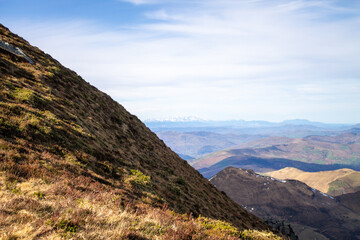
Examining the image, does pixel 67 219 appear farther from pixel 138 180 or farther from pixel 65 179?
pixel 138 180

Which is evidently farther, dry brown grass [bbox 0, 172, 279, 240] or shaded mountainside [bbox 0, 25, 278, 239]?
shaded mountainside [bbox 0, 25, 278, 239]

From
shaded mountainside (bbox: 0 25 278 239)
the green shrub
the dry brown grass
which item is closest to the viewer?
the dry brown grass

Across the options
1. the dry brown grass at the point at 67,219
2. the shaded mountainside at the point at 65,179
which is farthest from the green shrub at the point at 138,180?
the dry brown grass at the point at 67,219

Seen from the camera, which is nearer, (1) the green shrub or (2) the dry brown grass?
(2) the dry brown grass

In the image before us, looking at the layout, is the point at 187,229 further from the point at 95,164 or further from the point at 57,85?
the point at 57,85

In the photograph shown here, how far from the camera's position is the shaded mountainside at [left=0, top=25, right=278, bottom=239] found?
7000mm

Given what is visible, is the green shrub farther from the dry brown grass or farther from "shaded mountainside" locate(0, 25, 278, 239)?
the dry brown grass

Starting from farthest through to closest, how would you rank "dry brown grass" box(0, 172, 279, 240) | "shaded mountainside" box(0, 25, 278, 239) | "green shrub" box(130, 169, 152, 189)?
"green shrub" box(130, 169, 152, 189) → "shaded mountainside" box(0, 25, 278, 239) → "dry brown grass" box(0, 172, 279, 240)

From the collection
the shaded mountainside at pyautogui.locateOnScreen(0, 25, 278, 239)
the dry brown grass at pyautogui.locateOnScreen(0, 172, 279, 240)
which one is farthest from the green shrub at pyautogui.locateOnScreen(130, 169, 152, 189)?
the dry brown grass at pyautogui.locateOnScreen(0, 172, 279, 240)

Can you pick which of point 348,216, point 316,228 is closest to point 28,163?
point 316,228

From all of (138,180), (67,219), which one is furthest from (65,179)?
(138,180)

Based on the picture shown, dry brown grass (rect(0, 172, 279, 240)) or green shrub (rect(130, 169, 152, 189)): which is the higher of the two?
dry brown grass (rect(0, 172, 279, 240))

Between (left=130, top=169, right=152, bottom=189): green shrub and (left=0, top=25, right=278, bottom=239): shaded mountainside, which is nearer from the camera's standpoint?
(left=0, top=25, right=278, bottom=239): shaded mountainside

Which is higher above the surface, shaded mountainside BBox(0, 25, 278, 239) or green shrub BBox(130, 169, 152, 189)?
shaded mountainside BBox(0, 25, 278, 239)
